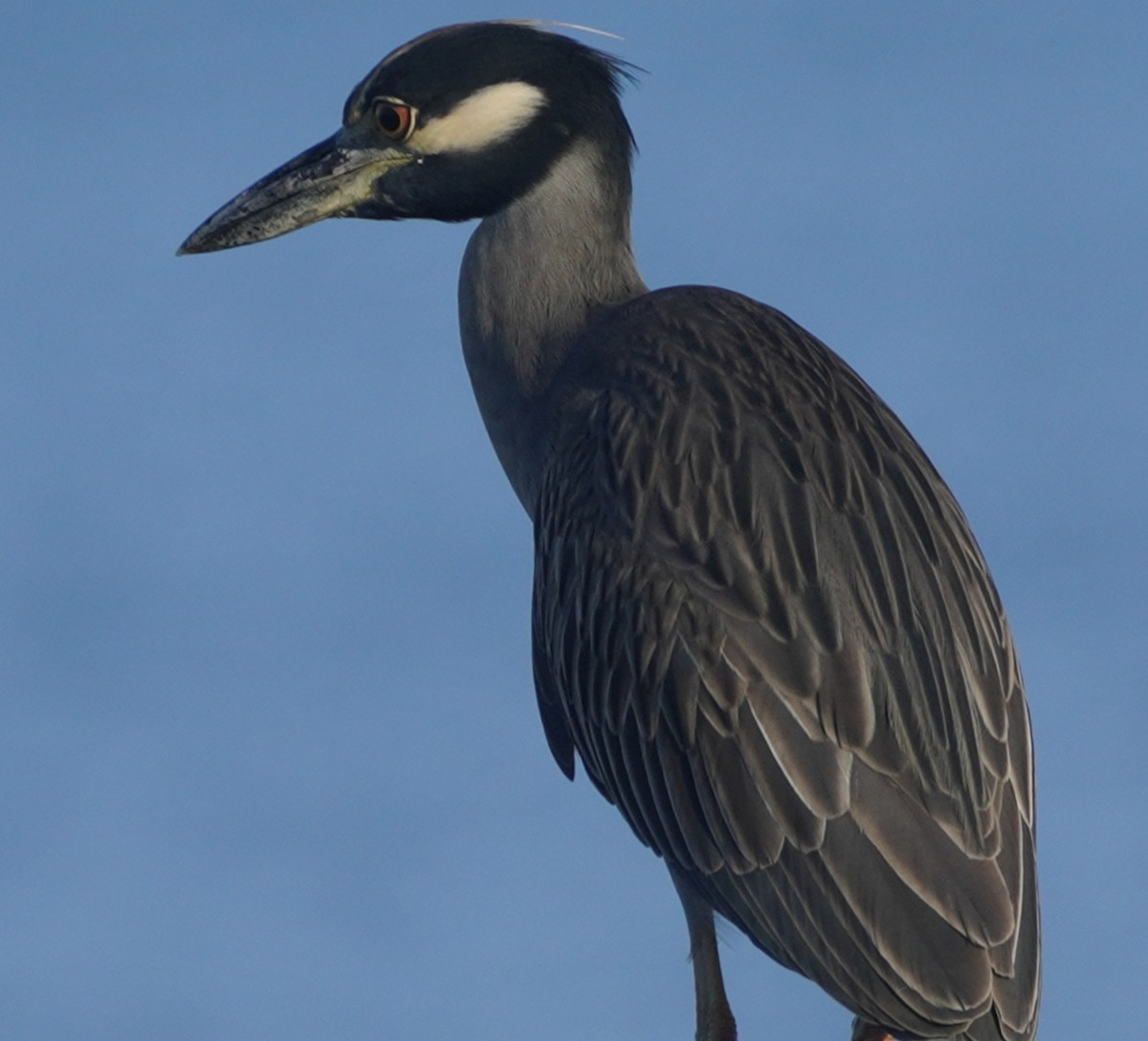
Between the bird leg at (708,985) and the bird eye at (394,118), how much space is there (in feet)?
6.43

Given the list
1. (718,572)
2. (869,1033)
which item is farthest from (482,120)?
(869,1033)

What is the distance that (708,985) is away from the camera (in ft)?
15.8

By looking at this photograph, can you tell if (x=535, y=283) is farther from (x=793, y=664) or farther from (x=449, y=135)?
(x=793, y=664)

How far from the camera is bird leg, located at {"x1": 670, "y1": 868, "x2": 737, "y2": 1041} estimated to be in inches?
189

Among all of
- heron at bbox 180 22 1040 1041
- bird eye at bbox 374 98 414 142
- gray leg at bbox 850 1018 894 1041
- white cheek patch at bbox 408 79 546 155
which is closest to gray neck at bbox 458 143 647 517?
heron at bbox 180 22 1040 1041

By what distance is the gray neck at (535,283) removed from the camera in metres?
5.39

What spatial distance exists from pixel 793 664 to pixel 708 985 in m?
0.86

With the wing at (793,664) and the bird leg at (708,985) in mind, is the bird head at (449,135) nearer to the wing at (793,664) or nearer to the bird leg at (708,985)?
the wing at (793,664)

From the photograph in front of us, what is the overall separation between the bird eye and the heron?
1 cm

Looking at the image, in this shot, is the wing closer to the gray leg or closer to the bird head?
the gray leg

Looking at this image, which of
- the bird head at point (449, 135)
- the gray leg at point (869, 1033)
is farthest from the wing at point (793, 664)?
the bird head at point (449, 135)

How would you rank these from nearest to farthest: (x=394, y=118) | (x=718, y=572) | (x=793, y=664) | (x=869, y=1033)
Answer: (x=793, y=664)
(x=718, y=572)
(x=869, y=1033)
(x=394, y=118)

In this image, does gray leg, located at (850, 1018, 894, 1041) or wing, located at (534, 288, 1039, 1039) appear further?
gray leg, located at (850, 1018, 894, 1041)

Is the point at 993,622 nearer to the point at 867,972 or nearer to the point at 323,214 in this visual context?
the point at 867,972
